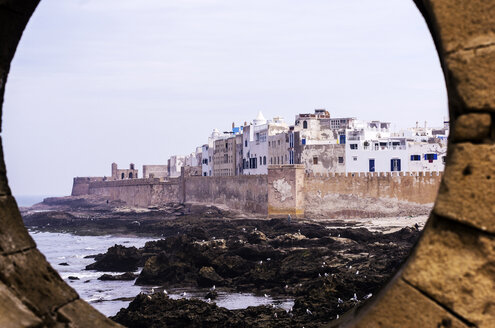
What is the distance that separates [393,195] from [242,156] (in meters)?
20.2

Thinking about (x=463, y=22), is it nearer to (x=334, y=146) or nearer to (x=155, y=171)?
(x=334, y=146)

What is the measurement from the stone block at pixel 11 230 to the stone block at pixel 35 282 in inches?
1.1

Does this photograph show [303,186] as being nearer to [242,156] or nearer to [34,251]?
[242,156]

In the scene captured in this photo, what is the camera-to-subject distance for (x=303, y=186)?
35781 millimetres

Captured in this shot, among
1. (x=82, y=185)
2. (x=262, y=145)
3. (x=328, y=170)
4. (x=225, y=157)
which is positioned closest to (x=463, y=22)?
(x=328, y=170)

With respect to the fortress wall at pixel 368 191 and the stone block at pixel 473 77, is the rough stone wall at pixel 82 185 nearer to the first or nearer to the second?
the fortress wall at pixel 368 191

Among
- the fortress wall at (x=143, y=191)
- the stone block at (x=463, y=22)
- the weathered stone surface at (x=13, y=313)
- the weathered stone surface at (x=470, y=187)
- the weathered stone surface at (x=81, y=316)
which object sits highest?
the stone block at (x=463, y=22)

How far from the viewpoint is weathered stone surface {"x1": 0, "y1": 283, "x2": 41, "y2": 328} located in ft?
5.74

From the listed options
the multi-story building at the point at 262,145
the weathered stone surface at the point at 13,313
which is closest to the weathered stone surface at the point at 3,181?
the weathered stone surface at the point at 13,313

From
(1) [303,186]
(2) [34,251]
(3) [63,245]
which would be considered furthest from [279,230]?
(2) [34,251]

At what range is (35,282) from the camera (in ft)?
6.68

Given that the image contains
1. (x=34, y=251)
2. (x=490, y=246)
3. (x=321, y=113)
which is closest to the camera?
(x=490, y=246)

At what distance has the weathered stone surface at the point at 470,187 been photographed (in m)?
1.50

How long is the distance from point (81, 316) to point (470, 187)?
1249mm
